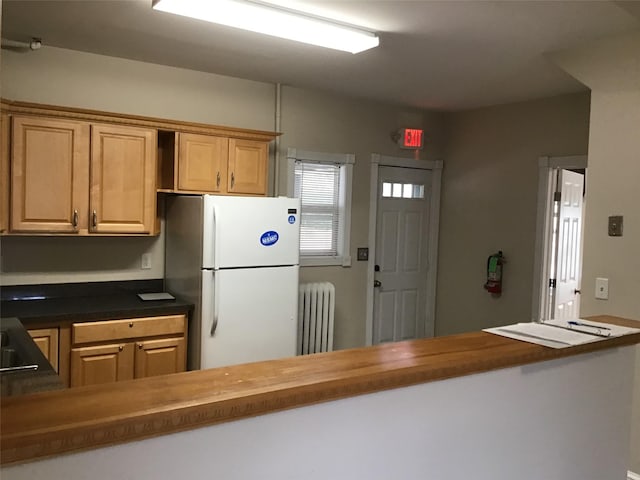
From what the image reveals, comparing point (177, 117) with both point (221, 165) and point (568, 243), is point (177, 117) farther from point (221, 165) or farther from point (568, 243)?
point (568, 243)

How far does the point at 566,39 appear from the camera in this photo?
3.02 m

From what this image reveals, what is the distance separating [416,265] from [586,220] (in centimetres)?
238

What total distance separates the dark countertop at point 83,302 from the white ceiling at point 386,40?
1.56 meters

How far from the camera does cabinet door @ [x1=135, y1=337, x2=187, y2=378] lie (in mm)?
3414

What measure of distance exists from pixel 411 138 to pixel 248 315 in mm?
2479

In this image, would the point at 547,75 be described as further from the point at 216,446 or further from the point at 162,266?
the point at 216,446

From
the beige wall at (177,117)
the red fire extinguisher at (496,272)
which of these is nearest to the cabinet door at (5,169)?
the beige wall at (177,117)

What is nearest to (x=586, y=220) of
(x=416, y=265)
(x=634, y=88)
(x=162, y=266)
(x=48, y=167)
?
(x=634, y=88)

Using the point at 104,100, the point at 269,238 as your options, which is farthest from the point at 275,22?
the point at 104,100

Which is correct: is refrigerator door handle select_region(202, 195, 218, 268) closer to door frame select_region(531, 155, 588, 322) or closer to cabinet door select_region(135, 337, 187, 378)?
cabinet door select_region(135, 337, 187, 378)

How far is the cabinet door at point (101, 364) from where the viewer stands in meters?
3.21

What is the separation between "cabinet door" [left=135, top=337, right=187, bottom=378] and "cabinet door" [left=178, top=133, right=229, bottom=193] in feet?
3.39

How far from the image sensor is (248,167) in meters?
3.98

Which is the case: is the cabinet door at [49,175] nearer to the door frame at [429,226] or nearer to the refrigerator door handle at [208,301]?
the refrigerator door handle at [208,301]
